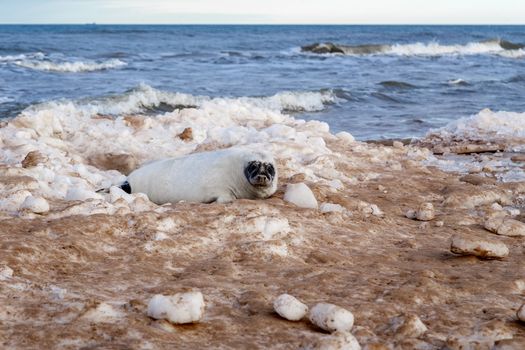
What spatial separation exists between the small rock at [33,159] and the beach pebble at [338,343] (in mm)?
4269

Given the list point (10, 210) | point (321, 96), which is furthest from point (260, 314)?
point (321, 96)

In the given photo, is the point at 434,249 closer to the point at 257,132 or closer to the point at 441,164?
the point at 441,164

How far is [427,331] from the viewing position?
305cm

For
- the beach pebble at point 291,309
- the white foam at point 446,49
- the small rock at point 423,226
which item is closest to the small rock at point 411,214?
the small rock at point 423,226

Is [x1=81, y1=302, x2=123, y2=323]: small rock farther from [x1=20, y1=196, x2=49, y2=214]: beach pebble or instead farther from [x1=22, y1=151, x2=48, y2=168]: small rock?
[x1=22, y1=151, x2=48, y2=168]: small rock

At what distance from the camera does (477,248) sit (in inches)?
168

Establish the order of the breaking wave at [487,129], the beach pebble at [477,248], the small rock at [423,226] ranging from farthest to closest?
1. the breaking wave at [487,129]
2. the small rock at [423,226]
3. the beach pebble at [477,248]

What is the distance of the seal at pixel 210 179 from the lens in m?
5.91

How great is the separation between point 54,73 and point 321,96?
9967 millimetres

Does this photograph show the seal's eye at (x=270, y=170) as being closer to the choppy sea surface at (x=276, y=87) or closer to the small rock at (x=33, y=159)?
the small rock at (x=33, y=159)

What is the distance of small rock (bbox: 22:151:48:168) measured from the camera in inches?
248

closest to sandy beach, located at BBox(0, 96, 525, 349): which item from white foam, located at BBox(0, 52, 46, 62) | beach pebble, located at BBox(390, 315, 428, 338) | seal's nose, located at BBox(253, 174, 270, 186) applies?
beach pebble, located at BBox(390, 315, 428, 338)

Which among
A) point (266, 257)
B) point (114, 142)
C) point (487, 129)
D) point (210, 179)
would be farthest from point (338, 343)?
point (487, 129)

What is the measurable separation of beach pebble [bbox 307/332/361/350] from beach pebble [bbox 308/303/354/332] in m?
0.19
